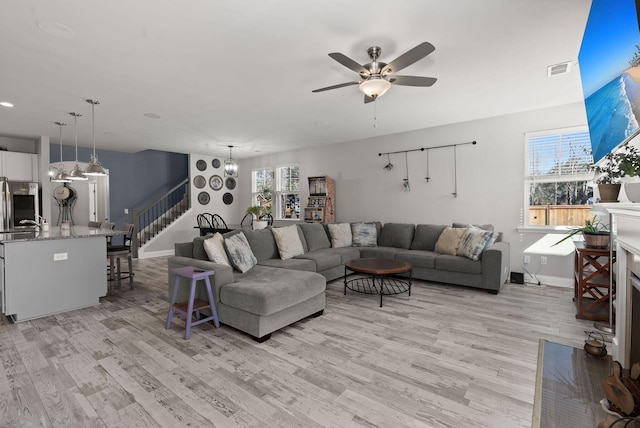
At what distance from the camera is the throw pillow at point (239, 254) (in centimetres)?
352

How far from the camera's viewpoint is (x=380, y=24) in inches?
94.9

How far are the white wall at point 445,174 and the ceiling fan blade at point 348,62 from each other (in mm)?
3309

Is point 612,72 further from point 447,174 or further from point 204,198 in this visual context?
point 204,198

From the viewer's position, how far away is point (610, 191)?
85.6 inches

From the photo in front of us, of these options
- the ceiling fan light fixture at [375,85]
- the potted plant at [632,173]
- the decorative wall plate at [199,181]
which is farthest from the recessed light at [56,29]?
the decorative wall plate at [199,181]

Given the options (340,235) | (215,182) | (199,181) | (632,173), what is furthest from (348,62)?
(215,182)

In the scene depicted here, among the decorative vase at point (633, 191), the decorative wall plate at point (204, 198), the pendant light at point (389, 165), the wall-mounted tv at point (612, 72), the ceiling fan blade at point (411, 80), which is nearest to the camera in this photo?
the wall-mounted tv at point (612, 72)

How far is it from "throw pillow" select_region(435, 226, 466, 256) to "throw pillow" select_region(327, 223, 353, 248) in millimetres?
1536

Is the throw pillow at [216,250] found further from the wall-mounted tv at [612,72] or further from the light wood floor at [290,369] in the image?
the wall-mounted tv at [612,72]

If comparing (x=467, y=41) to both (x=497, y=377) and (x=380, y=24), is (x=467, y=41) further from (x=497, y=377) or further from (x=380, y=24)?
(x=497, y=377)

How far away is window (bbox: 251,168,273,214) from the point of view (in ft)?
27.1

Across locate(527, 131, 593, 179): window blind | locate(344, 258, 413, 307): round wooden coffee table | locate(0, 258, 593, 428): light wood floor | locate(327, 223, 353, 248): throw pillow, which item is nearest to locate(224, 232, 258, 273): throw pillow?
locate(0, 258, 593, 428): light wood floor

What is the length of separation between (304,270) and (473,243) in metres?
2.42

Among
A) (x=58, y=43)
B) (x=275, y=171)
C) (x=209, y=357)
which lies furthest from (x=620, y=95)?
(x=275, y=171)
